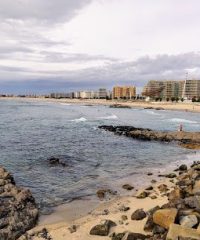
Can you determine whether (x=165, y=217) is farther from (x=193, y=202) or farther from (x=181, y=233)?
(x=193, y=202)

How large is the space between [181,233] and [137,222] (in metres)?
3.01

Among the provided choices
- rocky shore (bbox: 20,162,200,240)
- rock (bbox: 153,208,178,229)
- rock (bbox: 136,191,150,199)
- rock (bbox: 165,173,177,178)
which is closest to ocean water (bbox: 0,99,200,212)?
rock (bbox: 165,173,177,178)

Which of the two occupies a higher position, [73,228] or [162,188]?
[73,228]

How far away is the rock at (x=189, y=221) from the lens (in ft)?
33.9

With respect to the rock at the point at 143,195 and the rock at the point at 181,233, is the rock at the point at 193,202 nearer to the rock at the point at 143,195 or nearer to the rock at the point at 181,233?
the rock at the point at 181,233

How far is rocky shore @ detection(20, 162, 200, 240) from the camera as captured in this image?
1041 cm

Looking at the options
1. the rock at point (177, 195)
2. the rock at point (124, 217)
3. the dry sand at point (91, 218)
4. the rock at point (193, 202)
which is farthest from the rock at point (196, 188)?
the rock at point (124, 217)

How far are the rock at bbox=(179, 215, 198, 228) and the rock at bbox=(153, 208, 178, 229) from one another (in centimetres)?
26

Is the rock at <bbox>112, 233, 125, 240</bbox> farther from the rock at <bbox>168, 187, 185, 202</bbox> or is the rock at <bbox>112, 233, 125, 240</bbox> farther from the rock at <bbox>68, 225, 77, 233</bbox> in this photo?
the rock at <bbox>168, 187, 185, 202</bbox>

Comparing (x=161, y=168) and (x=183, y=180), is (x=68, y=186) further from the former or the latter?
(x=161, y=168)

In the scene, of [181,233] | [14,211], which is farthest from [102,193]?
[181,233]

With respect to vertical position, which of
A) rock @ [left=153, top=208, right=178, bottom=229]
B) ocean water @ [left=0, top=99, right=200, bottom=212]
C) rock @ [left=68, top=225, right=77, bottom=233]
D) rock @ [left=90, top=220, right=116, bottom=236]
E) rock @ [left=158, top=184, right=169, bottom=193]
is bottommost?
ocean water @ [left=0, top=99, right=200, bottom=212]

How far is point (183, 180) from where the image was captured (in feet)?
59.8

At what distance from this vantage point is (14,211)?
13.0 meters
